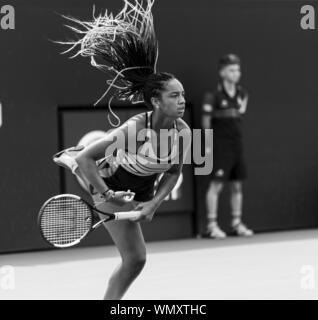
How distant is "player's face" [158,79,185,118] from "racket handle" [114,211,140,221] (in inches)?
22.8

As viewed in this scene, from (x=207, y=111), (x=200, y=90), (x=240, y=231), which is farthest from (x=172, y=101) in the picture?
(x=240, y=231)

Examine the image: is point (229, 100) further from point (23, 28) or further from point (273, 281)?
point (273, 281)

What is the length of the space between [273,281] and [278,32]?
3706mm

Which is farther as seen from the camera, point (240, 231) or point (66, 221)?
point (240, 231)

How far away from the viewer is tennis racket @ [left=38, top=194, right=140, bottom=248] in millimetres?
4566

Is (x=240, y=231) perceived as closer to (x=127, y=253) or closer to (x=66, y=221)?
(x=127, y=253)

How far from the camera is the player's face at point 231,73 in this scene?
8508mm
